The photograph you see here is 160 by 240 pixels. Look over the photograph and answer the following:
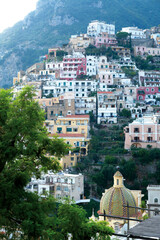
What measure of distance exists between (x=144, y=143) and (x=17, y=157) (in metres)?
48.4

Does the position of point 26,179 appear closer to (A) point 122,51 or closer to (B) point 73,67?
(B) point 73,67

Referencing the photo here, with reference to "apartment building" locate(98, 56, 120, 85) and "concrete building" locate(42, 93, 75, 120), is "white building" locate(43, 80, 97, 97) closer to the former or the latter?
"apartment building" locate(98, 56, 120, 85)

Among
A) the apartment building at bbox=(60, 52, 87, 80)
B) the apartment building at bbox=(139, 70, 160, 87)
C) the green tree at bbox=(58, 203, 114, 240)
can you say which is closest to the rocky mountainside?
the apartment building at bbox=(60, 52, 87, 80)

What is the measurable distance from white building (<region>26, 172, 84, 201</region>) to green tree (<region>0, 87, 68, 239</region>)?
3844 cm

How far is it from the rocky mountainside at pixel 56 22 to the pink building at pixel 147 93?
56.1m

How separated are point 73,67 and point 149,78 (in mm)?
14878

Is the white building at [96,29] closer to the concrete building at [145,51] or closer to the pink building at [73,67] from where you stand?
the concrete building at [145,51]

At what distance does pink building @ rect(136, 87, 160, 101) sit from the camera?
79.2m

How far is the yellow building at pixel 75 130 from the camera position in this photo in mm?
63487

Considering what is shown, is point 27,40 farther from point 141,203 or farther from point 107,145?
point 141,203

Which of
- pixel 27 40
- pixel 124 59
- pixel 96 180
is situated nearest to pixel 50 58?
pixel 124 59

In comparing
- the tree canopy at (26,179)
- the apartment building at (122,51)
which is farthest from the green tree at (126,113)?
the tree canopy at (26,179)

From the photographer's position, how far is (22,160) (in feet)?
52.5

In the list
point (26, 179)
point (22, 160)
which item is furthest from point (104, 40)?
point (26, 179)
